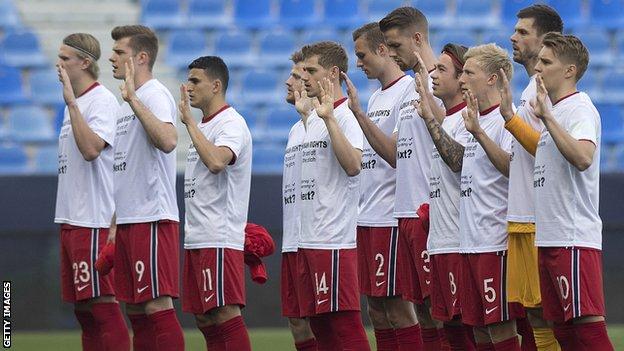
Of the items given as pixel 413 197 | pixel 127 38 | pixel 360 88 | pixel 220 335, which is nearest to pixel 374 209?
pixel 413 197

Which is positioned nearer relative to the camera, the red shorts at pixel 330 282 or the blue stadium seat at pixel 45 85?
the red shorts at pixel 330 282

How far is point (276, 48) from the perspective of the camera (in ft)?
47.4

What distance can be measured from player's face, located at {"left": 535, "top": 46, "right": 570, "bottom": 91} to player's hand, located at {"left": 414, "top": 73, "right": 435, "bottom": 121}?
676mm

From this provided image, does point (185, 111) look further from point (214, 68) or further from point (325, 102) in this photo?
point (325, 102)

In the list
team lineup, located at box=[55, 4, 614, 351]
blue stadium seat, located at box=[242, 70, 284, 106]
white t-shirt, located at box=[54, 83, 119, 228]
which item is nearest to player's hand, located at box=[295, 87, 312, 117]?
team lineup, located at box=[55, 4, 614, 351]

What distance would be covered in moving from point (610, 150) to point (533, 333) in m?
8.08

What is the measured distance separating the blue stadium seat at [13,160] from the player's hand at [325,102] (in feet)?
21.8

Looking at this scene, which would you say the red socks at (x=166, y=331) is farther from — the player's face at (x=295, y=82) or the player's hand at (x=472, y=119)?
the player's hand at (x=472, y=119)

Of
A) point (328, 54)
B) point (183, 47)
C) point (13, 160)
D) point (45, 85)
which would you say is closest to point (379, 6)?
point (183, 47)

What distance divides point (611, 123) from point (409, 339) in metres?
7.76

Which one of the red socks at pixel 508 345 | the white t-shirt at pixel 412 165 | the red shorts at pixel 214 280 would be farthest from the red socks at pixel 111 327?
the red socks at pixel 508 345

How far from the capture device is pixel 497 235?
6.00m

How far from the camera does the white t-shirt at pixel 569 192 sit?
18.2 feet

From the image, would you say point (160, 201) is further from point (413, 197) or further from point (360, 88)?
point (360, 88)
